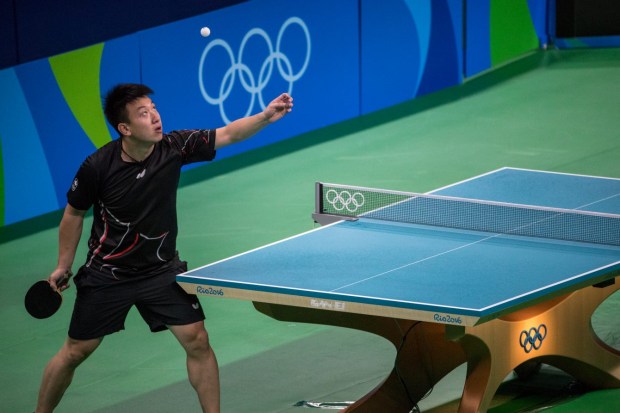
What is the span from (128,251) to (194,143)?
631 millimetres

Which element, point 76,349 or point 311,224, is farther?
point 311,224

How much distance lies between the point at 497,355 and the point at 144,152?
187 cm

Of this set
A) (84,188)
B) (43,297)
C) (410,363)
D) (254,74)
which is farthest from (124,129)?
(254,74)

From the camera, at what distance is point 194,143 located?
261 inches

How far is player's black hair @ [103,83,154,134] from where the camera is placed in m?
6.39

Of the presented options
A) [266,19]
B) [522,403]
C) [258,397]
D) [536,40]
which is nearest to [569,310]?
[522,403]

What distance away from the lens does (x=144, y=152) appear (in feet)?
21.1

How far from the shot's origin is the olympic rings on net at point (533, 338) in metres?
6.61

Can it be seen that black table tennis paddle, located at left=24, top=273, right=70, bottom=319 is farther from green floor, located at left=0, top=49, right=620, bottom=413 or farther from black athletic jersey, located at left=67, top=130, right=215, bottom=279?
green floor, located at left=0, top=49, right=620, bottom=413

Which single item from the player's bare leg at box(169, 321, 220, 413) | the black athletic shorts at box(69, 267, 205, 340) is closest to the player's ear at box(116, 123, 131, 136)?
the black athletic shorts at box(69, 267, 205, 340)

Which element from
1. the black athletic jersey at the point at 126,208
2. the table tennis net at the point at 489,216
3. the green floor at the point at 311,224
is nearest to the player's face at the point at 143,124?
the black athletic jersey at the point at 126,208

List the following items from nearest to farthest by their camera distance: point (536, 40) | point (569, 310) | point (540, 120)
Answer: point (569, 310) → point (540, 120) → point (536, 40)

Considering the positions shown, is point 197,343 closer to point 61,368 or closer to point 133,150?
point 61,368

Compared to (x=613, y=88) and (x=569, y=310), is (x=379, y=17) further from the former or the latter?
(x=569, y=310)
